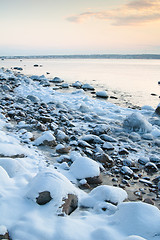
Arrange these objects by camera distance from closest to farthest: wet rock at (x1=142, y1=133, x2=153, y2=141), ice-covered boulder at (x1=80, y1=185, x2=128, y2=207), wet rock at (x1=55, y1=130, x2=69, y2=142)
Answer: ice-covered boulder at (x1=80, y1=185, x2=128, y2=207) < wet rock at (x1=55, y1=130, x2=69, y2=142) < wet rock at (x1=142, y1=133, x2=153, y2=141)

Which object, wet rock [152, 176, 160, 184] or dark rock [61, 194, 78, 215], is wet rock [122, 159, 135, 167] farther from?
dark rock [61, 194, 78, 215]

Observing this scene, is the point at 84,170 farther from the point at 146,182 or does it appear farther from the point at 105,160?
the point at 146,182

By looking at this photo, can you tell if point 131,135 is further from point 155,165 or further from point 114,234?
point 114,234

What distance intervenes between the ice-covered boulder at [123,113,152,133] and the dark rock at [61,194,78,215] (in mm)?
4505

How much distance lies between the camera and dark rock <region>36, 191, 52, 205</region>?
8.23 feet

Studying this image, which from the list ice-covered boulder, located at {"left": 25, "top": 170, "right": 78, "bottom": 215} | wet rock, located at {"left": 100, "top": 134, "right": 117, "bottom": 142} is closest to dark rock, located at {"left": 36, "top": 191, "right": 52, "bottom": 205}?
ice-covered boulder, located at {"left": 25, "top": 170, "right": 78, "bottom": 215}

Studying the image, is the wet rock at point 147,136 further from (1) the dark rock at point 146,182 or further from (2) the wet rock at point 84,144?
(1) the dark rock at point 146,182

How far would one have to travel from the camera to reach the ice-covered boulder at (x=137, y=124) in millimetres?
6699

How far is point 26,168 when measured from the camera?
3.63m

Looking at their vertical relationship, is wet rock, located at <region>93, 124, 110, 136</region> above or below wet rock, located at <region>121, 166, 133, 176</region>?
above

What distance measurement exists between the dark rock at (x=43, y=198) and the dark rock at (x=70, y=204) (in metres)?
0.20

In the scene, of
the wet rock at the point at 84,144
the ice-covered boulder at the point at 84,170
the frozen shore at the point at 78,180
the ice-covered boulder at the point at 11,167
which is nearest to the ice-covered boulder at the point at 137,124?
the frozen shore at the point at 78,180

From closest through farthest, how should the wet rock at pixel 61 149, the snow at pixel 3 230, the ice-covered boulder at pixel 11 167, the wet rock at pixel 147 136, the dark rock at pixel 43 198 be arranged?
the snow at pixel 3 230
the dark rock at pixel 43 198
the ice-covered boulder at pixel 11 167
the wet rock at pixel 61 149
the wet rock at pixel 147 136

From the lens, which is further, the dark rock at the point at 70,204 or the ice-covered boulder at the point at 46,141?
the ice-covered boulder at the point at 46,141
